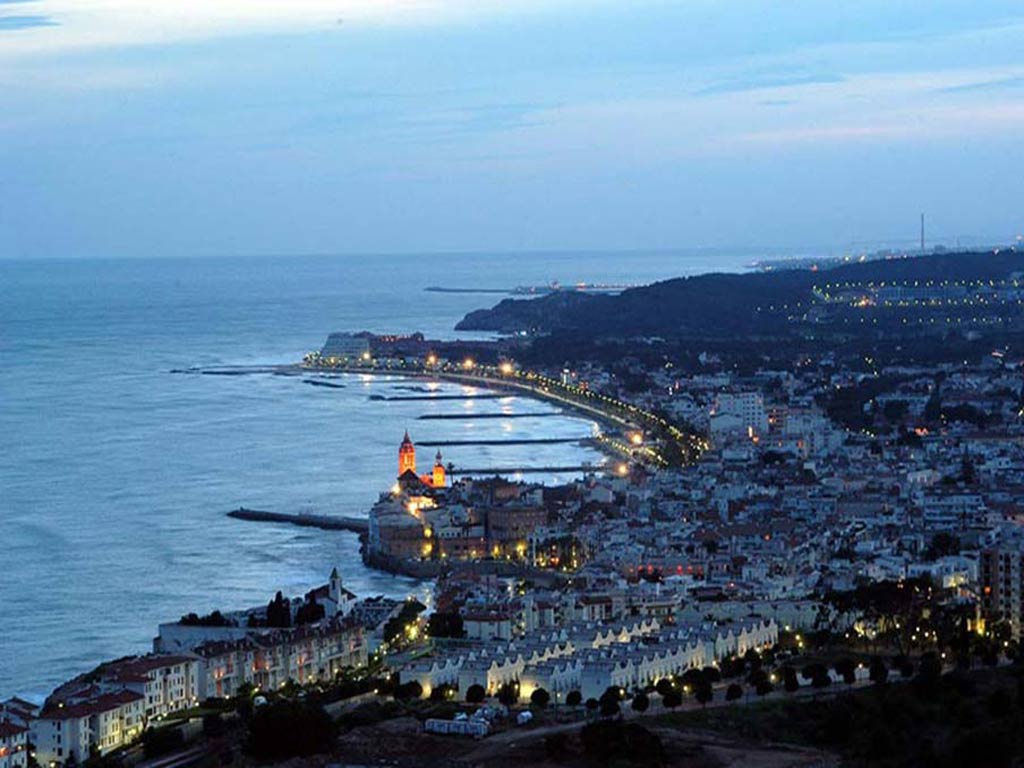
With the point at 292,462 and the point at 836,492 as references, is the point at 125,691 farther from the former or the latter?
the point at 292,462

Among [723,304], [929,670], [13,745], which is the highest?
[723,304]

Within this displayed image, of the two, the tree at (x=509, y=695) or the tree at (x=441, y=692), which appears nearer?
the tree at (x=509, y=695)

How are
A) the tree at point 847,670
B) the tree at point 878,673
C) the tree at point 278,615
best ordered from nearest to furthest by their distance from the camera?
the tree at point 878,673 → the tree at point 847,670 → the tree at point 278,615

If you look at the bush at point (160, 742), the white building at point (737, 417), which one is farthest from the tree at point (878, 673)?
the white building at point (737, 417)

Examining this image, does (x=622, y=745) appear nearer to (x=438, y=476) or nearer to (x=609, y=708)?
(x=609, y=708)

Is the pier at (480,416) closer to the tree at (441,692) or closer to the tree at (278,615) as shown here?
the tree at (278,615)

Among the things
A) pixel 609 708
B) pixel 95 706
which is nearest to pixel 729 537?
pixel 609 708

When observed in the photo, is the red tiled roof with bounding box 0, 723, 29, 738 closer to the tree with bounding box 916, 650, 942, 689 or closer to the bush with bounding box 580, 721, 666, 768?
the bush with bounding box 580, 721, 666, 768
